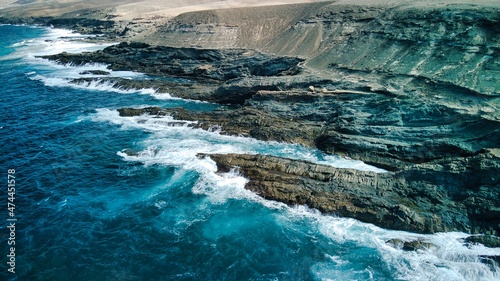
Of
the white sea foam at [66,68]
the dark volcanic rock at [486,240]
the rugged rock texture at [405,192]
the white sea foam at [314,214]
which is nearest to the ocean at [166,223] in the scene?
the white sea foam at [314,214]

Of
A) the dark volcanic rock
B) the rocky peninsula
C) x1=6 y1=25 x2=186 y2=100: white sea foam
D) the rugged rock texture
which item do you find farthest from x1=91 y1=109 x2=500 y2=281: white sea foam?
x1=6 y1=25 x2=186 y2=100: white sea foam

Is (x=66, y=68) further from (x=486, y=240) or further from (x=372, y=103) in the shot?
(x=486, y=240)

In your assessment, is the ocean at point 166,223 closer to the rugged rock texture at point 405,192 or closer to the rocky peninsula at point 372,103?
the rugged rock texture at point 405,192

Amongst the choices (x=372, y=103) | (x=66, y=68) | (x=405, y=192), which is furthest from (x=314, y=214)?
(x=66, y=68)

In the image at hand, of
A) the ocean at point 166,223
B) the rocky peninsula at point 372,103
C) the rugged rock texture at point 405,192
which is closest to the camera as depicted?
the ocean at point 166,223

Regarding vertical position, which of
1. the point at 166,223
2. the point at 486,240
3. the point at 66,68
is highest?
the point at 66,68

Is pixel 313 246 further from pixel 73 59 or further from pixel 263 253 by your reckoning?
pixel 73 59

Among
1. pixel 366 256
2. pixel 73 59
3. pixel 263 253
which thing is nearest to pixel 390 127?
pixel 366 256
